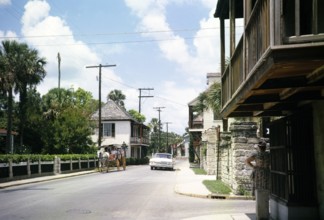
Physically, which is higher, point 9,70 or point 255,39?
point 9,70

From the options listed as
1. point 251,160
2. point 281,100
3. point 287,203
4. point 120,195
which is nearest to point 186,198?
point 120,195

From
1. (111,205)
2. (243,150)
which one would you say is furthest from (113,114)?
(111,205)

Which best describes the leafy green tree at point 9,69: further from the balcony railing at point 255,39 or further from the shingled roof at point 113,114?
the balcony railing at point 255,39

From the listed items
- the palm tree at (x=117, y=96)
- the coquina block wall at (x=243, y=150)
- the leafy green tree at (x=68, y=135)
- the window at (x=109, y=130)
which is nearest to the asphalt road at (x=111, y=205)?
the coquina block wall at (x=243, y=150)

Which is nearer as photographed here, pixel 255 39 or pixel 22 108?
pixel 255 39

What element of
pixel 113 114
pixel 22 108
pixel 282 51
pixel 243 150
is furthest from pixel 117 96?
pixel 282 51

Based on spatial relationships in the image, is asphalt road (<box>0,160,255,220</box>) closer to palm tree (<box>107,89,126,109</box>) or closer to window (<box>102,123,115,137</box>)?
window (<box>102,123,115,137</box>)

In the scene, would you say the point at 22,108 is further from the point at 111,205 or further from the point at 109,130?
the point at 111,205

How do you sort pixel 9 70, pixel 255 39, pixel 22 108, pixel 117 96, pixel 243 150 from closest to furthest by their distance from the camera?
pixel 255 39
pixel 243 150
pixel 9 70
pixel 22 108
pixel 117 96

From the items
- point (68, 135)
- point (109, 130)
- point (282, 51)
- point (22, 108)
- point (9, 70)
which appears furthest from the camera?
point (109, 130)

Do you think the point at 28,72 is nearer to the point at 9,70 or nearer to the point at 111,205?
the point at 9,70

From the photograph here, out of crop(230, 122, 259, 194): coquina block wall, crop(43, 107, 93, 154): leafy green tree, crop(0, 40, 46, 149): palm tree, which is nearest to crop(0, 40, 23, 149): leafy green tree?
crop(0, 40, 46, 149): palm tree

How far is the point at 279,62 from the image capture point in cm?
512

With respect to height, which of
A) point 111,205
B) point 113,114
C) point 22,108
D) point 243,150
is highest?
point 113,114
